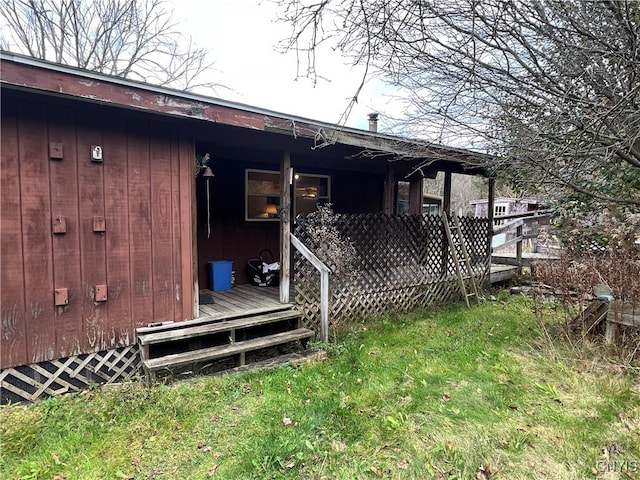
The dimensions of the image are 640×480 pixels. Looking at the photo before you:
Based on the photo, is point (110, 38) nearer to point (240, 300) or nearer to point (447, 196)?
point (240, 300)

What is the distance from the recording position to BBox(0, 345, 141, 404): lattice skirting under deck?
2947 millimetres

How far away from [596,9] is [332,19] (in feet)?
7.52

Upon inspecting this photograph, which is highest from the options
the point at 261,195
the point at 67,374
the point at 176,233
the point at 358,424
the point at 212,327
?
the point at 261,195

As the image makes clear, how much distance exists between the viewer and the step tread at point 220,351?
10.5ft

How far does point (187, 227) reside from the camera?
3.76 metres

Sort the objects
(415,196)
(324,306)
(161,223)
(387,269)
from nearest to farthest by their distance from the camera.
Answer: (161,223) → (324,306) → (387,269) → (415,196)

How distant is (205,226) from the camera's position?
5496 mm

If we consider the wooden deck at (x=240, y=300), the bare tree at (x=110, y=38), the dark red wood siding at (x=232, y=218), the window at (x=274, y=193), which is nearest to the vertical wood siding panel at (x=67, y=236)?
the wooden deck at (x=240, y=300)

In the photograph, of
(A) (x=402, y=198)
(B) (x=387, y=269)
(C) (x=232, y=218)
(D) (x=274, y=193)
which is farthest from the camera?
(A) (x=402, y=198)

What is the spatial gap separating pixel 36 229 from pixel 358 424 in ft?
9.86

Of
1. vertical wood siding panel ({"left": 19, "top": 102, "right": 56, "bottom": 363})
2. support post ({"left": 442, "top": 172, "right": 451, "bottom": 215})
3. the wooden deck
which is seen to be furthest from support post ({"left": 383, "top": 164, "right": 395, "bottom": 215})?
vertical wood siding panel ({"left": 19, "top": 102, "right": 56, "bottom": 363})

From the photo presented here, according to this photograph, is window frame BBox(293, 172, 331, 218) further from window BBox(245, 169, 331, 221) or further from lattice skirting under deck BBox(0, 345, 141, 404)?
lattice skirting under deck BBox(0, 345, 141, 404)

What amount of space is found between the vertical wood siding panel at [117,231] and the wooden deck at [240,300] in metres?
0.80

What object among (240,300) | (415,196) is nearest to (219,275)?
(240,300)
